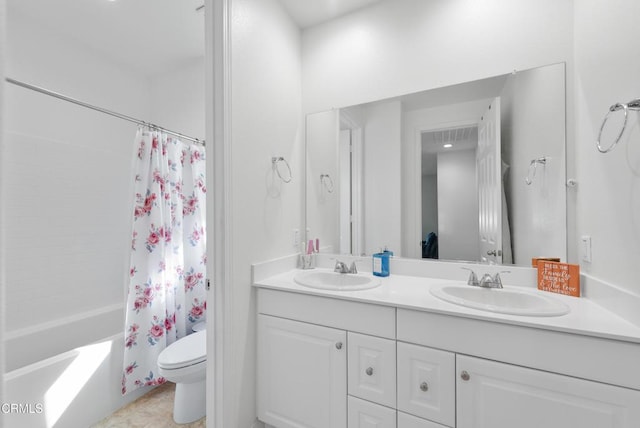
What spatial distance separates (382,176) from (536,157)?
0.80 meters

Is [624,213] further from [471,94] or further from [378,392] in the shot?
[378,392]

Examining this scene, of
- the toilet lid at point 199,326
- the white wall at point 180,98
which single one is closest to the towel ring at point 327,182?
the white wall at point 180,98

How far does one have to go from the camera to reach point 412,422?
112 centimetres

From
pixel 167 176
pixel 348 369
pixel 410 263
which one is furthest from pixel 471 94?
pixel 167 176

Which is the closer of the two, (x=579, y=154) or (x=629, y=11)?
(x=629, y=11)

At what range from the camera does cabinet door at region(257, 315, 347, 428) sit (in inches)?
50.5

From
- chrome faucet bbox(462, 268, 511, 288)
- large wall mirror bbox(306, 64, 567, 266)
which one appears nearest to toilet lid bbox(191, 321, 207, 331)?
large wall mirror bbox(306, 64, 567, 266)

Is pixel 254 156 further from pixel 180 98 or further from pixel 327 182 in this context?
pixel 180 98

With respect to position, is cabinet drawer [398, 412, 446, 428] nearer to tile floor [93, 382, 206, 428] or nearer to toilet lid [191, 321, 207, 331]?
tile floor [93, 382, 206, 428]

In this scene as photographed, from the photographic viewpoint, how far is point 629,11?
96 cm

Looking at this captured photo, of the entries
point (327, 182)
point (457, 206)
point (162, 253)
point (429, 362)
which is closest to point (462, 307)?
point (429, 362)

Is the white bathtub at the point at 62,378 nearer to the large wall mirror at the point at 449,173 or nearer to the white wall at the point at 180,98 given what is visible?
the large wall mirror at the point at 449,173

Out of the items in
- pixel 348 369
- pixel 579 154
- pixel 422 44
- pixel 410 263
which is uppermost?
pixel 422 44

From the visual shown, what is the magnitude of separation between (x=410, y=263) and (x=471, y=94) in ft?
3.40
